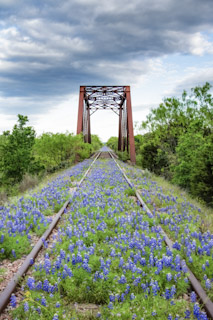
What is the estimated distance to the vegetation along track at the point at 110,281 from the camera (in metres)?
3.12

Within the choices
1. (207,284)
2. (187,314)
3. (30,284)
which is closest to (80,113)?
(30,284)

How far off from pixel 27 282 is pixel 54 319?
839 millimetres

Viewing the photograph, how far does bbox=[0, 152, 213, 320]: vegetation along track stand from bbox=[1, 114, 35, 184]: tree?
19490mm

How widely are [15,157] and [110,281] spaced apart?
21.4 metres

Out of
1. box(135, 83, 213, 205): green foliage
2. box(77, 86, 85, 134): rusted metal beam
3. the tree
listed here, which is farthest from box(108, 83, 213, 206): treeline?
the tree

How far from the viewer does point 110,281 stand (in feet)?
12.2

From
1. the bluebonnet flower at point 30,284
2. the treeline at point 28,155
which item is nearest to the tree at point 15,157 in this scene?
the treeline at point 28,155

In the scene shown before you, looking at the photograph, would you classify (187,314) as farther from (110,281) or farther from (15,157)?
(15,157)

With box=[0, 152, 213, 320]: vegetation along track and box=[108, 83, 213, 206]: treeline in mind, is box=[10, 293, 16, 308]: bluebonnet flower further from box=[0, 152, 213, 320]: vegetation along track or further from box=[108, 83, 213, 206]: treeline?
box=[108, 83, 213, 206]: treeline

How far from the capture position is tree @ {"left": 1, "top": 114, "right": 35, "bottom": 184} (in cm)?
2352

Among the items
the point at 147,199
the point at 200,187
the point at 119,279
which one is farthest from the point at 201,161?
the point at 119,279

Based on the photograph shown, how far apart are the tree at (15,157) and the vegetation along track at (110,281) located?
63.9ft

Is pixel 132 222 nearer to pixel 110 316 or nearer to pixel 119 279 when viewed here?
pixel 119 279

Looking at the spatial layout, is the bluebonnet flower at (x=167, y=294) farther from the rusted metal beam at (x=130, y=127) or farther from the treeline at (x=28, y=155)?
the rusted metal beam at (x=130, y=127)
